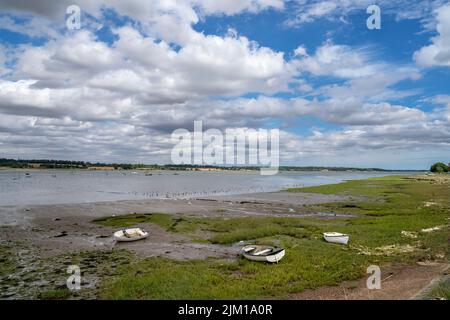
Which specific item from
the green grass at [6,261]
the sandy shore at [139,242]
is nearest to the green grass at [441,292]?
the sandy shore at [139,242]

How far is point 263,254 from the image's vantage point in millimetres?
20141

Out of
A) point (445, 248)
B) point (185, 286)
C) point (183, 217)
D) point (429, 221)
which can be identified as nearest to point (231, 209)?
point (183, 217)

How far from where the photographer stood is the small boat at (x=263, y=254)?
778 inches

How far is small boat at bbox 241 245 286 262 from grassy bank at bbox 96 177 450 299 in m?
0.39

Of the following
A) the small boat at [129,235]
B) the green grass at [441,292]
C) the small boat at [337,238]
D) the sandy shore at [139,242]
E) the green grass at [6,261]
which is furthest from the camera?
the small boat at [129,235]

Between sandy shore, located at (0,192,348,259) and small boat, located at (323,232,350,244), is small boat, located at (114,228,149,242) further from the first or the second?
small boat, located at (323,232,350,244)

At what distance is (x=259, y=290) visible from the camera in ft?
51.3

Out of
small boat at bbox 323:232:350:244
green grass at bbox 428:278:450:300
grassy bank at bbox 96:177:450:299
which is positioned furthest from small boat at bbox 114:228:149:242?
green grass at bbox 428:278:450:300

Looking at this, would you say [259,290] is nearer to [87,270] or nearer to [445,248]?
[87,270]

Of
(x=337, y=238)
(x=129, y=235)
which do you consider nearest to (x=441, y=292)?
(x=337, y=238)

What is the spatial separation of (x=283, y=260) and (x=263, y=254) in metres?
1.38

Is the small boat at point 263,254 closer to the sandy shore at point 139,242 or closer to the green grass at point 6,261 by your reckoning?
the sandy shore at point 139,242

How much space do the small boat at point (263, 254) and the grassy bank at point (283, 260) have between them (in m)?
0.39

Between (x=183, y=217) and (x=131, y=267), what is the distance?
19779mm
